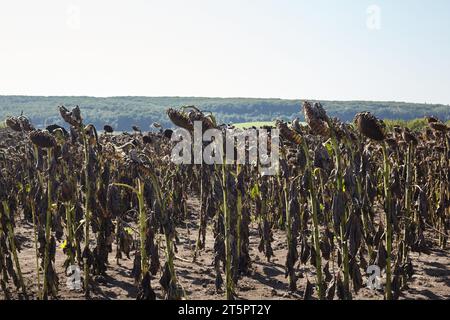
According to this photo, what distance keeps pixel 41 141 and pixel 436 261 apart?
555 cm

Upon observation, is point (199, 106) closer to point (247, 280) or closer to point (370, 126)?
point (247, 280)

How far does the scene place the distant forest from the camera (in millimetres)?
102438

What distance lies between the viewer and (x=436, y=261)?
7305mm

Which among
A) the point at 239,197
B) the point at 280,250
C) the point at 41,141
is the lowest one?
the point at 280,250

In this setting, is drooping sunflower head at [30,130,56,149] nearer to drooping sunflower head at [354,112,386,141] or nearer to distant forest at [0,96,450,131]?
drooping sunflower head at [354,112,386,141]

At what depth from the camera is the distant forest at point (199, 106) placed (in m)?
102

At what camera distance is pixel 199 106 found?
109m

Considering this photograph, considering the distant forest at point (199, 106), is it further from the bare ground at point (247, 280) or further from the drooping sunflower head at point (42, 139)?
the drooping sunflower head at point (42, 139)

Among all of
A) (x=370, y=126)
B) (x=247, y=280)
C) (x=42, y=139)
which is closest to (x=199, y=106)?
(x=247, y=280)

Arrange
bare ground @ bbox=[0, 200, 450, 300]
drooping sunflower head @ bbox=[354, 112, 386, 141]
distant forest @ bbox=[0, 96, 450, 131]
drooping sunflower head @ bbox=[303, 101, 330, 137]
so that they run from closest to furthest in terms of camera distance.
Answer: drooping sunflower head @ bbox=[303, 101, 330, 137] → drooping sunflower head @ bbox=[354, 112, 386, 141] → bare ground @ bbox=[0, 200, 450, 300] → distant forest @ bbox=[0, 96, 450, 131]

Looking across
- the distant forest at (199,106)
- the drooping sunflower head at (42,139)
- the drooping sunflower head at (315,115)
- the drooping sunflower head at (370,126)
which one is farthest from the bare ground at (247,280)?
the distant forest at (199,106)

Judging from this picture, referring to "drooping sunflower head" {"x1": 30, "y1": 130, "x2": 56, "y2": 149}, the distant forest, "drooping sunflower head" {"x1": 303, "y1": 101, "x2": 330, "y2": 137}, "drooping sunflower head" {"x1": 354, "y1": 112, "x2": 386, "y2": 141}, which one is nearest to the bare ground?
"drooping sunflower head" {"x1": 30, "y1": 130, "x2": 56, "y2": 149}
